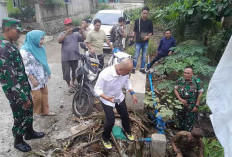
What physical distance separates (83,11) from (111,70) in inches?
787

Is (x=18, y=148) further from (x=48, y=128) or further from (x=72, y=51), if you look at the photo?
(x=72, y=51)

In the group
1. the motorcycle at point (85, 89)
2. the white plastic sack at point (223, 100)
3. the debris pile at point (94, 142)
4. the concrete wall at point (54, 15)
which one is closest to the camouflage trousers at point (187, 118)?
the debris pile at point (94, 142)

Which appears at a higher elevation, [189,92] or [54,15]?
[54,15]

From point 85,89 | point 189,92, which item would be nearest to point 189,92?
point 189,92

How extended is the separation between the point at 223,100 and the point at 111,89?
182 centimetres

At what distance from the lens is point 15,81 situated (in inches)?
112

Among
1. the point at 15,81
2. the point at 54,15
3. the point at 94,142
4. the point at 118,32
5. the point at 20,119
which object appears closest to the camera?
the point at 15,81

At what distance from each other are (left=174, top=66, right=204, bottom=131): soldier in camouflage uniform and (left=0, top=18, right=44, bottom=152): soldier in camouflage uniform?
116 inches

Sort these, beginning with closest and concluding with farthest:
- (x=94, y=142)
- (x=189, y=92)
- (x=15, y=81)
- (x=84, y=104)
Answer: (x=15, y=81) → (x=94, y=142) → (x=189, y=92) → (x=84, y=104)

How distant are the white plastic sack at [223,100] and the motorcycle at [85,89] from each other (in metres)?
2.75

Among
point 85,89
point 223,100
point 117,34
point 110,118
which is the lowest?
point 110,118

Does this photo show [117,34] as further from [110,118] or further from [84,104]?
[110,118]

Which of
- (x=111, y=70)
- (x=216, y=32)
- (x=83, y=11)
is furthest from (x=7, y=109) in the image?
(x=83, y=11)

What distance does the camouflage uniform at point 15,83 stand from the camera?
8.87ft
